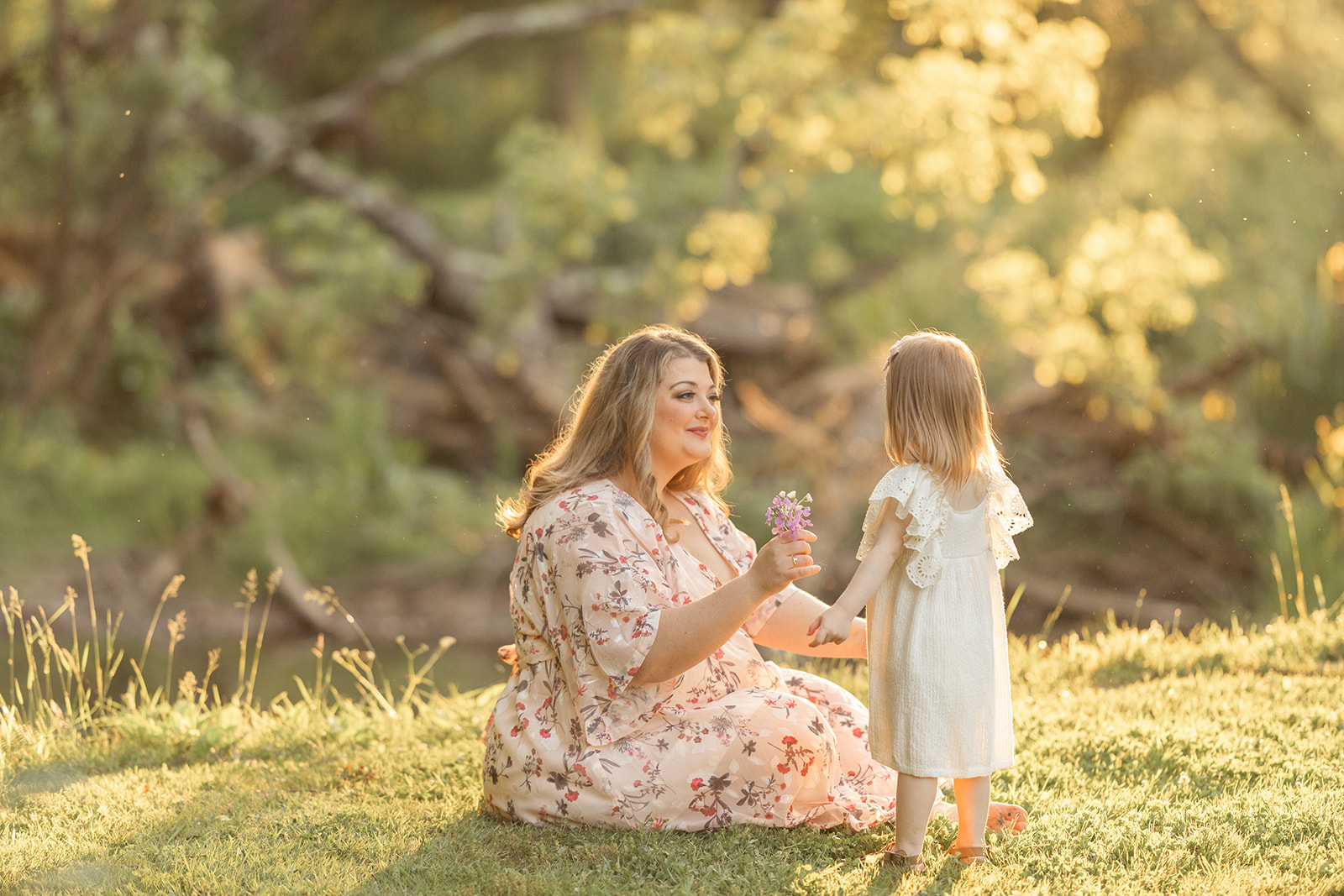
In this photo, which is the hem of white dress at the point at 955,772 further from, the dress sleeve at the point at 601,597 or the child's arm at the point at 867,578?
the dress sleeve at the point at 601,597

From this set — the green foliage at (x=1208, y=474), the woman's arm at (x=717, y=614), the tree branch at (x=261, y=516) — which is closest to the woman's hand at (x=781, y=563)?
the woman's arm at (x=717, y=614)

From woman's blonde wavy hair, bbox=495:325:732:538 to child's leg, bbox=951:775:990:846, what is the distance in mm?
961

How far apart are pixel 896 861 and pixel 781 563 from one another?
30.2 inches

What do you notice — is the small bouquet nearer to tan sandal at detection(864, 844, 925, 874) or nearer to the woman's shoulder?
the woman's shoulder

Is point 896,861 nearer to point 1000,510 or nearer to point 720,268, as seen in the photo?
point 1000,510

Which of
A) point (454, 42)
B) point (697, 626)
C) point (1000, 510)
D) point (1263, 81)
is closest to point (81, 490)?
point (454, 42)

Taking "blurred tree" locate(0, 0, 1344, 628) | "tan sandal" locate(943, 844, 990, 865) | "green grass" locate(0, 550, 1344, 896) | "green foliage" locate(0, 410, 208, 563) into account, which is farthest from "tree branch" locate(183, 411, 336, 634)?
"tan sandal" locate(943, 844, 990, 865)

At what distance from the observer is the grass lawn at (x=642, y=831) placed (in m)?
2.71

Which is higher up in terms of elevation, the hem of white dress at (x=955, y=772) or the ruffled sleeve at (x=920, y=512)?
the ruffled sleeve at (x=920, y=512)

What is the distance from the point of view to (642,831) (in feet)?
9.53

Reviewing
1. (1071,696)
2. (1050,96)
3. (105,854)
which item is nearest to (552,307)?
(1050,96)

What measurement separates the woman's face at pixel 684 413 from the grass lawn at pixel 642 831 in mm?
943

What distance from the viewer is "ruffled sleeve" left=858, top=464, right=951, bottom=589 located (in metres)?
2.71

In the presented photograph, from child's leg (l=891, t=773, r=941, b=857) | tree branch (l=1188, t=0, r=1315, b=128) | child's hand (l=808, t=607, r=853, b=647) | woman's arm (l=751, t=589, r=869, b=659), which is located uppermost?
tree branch (l=1188, t=0, r=1315, b=128)
